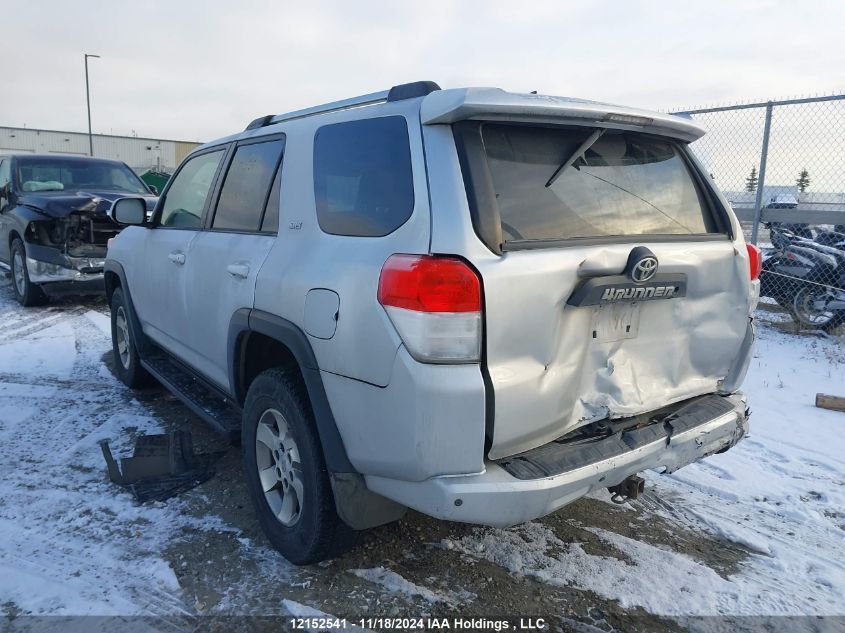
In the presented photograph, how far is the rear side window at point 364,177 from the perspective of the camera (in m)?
2.39

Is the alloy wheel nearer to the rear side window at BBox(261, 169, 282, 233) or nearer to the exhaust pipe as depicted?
the rear side window at BBox(261, 169, 282, 233)

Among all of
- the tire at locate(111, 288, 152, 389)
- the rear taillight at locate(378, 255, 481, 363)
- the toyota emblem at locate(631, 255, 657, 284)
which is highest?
the toyota emblem at locate(631, 255, 657, 284)

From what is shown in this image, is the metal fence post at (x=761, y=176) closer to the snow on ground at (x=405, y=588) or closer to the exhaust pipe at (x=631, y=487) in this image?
the exhaust pipe at (x=631, y=487)

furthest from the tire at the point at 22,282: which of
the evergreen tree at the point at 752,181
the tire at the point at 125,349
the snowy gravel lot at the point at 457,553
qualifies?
the evergreen tree at the point at 752,181

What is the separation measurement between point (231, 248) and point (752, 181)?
21.6ft

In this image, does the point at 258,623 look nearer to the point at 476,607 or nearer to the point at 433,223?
the point at 476,607

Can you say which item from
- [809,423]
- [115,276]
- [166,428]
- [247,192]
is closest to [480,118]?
[247,192]

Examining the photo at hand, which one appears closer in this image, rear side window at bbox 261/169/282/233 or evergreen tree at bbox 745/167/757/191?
rear side window at bbox 261/169/282/233

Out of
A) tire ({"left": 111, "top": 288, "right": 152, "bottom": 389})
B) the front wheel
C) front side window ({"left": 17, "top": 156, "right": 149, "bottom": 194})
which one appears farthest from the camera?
front side window ({"left": 17, "top": 156, "right": 149, "bottom": 194})

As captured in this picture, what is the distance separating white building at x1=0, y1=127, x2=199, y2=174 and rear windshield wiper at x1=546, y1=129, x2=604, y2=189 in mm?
50664

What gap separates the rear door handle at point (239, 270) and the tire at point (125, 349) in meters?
2.18

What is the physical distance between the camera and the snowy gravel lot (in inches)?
104

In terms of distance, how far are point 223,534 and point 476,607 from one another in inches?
51.9

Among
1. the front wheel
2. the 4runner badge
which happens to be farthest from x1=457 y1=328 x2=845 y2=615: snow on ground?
the front wheel
